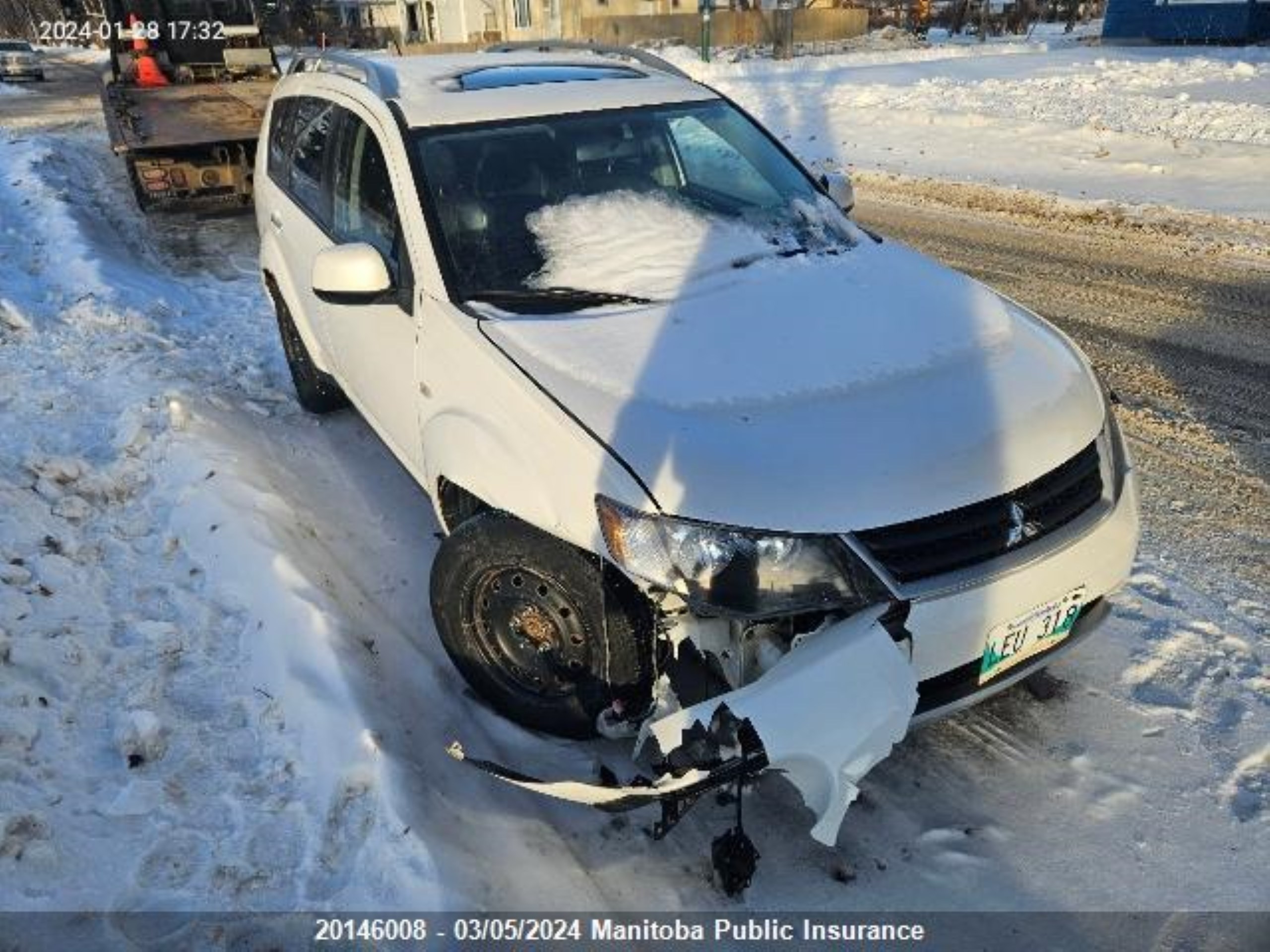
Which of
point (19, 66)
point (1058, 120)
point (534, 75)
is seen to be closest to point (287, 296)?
point (534, 75)

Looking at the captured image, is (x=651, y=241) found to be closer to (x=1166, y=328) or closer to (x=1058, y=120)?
(x=1166, y=328)

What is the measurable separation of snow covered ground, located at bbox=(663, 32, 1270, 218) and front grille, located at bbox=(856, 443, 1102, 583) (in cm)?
829

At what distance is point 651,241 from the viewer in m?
3.43

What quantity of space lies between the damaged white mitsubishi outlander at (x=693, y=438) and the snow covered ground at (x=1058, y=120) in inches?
314

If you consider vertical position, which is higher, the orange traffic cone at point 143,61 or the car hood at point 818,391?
the orange traffic cone at point 143,61

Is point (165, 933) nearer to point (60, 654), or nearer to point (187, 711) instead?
point (187, 711)

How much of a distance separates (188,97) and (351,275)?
11.0m

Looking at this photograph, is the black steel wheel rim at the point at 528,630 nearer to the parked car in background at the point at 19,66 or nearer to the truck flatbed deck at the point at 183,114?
the truck flatbed deck at the point at 183,114

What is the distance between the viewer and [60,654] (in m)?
3.17

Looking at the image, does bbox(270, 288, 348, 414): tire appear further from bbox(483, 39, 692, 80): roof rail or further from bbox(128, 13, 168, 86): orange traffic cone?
bbox(128, 13, 168, 86): orange traffic cone

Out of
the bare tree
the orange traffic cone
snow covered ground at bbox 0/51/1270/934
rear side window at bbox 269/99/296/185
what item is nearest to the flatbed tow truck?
the orange traffic cone

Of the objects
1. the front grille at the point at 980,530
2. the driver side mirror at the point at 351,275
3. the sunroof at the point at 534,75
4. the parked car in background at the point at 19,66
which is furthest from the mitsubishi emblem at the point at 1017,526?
the parked car in background at the point at 19,66

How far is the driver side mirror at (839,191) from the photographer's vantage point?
4.12 m

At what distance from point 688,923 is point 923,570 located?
42.9 inches
